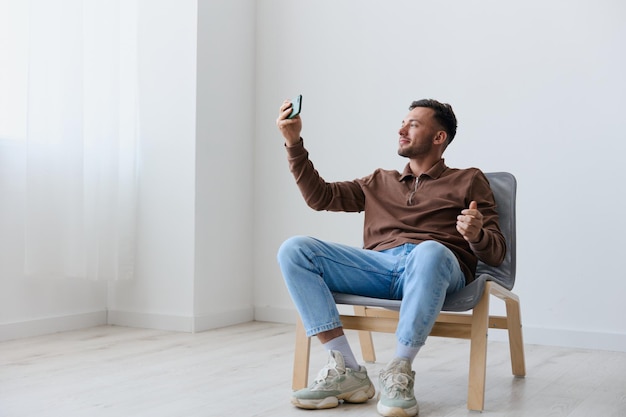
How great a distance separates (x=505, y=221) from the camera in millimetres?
2422

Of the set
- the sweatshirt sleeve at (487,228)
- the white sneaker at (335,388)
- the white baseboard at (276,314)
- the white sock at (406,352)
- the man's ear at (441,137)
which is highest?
the man's ear at (441,137)

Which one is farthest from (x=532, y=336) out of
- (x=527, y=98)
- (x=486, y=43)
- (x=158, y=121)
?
(x=158, y=121)

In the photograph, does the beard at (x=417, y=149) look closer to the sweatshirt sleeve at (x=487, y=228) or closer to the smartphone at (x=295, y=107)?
the sweatshirt sleeve at (x=487, y=228)

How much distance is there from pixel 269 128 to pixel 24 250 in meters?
1.32

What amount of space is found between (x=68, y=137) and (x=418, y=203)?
166 centimetres

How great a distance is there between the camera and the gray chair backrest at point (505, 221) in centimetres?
239

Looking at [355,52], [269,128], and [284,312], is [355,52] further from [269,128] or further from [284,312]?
[284,312]

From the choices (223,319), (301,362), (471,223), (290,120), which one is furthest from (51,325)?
(471,223)

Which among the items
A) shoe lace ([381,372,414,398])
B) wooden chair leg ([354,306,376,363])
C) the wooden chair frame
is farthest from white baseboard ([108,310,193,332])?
shoe lace ([381,372,414,398])

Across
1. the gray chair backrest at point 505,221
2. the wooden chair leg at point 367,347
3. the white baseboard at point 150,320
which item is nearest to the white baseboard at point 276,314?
the white baseboard at point 150,320

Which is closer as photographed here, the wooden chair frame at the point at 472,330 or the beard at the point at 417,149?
the wooden chair frame at the point at 472,330

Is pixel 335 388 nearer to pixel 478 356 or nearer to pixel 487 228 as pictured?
pixel 478 356

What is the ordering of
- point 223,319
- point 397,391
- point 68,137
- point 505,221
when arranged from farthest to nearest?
point 223,319, point 68,137, point 505,221, point 397,391

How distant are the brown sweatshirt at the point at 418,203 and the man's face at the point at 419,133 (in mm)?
63
